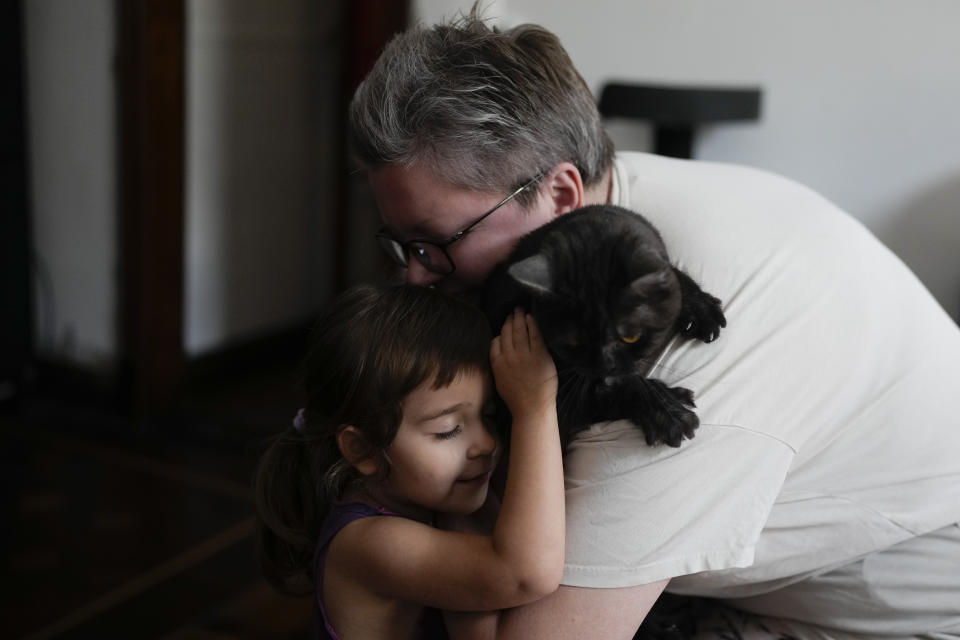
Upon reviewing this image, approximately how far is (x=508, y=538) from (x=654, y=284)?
35 centimetres

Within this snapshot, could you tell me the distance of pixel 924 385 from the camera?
1236mm

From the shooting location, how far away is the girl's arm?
106 centimetres

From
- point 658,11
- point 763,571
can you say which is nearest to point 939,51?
point 658,11

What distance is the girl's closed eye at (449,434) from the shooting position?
4.02ft

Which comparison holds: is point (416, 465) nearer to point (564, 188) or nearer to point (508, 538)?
point (508, 538)

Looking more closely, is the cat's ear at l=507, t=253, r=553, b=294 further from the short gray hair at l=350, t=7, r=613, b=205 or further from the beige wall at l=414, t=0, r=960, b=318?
the beige wall at l=414, t=0, r=960, b=318

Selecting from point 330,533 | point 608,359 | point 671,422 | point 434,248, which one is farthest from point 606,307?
point 330,533

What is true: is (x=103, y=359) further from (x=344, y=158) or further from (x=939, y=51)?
(x=939, y=51)

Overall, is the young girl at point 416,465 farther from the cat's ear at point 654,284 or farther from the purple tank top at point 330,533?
the cat's ear at point 654,284

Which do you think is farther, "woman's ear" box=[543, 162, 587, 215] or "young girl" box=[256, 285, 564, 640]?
"woman's ear" box=[543, 162, 587, 215]

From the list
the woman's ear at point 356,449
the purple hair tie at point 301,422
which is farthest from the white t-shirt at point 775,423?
the purple hair tie at point 301,422

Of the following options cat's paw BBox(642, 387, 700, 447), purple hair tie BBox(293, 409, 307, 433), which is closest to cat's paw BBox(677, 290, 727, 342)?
cat's paw BBox(642, 387, 700, 447)

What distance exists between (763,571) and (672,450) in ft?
0.83

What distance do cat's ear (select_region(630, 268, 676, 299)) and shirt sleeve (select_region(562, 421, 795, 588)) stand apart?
0.17 m
